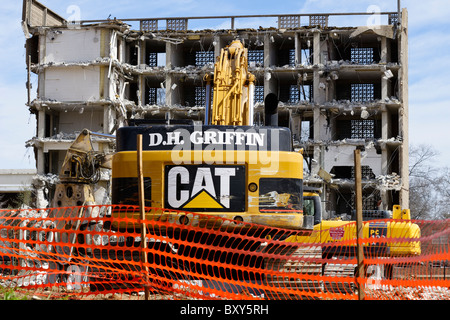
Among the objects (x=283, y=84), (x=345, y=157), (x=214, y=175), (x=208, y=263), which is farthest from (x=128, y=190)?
(x=283, y=84)

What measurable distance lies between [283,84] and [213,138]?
4666 cm

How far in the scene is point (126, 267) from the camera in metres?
Result: 10.1

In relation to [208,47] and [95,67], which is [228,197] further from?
[208,47]

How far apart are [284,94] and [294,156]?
4596 centimetres

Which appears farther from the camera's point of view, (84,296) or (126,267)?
(126,267)

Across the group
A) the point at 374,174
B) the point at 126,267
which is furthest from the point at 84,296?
the point at 374,174

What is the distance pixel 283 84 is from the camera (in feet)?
184

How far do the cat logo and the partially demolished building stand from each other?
128 ft

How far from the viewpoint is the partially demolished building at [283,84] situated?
5050cm

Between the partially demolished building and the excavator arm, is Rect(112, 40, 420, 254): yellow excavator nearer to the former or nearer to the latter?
the excavator arm

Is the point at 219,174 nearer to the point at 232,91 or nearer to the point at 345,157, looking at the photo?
the point at 232,91

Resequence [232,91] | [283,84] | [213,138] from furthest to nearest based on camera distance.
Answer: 1. [283,84]
2. [232,91]
3. [213,138]

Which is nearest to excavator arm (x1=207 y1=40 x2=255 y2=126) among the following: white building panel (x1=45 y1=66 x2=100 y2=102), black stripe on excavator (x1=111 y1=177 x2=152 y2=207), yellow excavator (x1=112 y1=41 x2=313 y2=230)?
yellow excavator (x1=112 y1=41 x2=313 y2=230)
